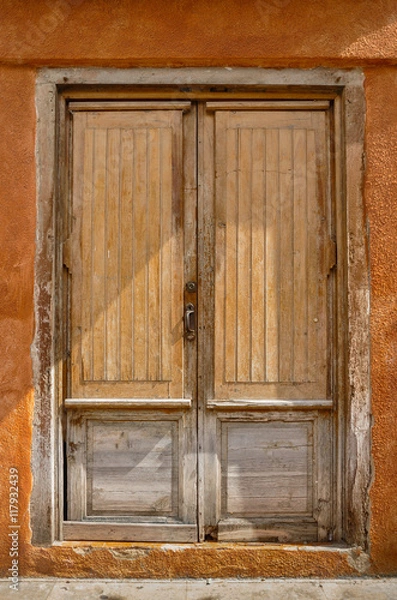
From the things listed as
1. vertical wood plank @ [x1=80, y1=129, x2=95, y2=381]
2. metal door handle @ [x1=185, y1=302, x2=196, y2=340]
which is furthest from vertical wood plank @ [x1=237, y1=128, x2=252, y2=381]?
vertical wood plank @ [x1=80, y1=129, x2=95, y2=381]

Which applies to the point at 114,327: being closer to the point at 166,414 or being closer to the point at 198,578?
the point at 166,414

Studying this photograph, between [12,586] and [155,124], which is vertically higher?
[155,124]

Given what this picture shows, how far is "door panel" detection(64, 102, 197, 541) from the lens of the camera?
137 inches

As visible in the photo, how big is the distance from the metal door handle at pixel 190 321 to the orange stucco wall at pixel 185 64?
924mm

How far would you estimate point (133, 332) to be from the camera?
348 cm

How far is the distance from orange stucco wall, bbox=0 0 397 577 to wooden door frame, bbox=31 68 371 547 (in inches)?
2.1

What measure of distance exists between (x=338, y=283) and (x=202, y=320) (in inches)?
33.6

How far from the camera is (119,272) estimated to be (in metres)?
3.48

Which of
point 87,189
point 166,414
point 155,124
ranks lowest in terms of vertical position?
point 166,414

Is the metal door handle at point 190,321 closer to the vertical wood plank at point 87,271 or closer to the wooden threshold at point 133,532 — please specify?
→ the vertical wood plank at point 87,271

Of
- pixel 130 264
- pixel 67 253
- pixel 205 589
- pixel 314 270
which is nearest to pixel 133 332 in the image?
pixel 130 264

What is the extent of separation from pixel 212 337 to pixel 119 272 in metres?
0.69

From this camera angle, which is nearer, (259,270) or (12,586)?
(12,586)

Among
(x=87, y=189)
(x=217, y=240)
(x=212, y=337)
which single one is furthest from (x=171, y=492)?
(x=87, y=189)
